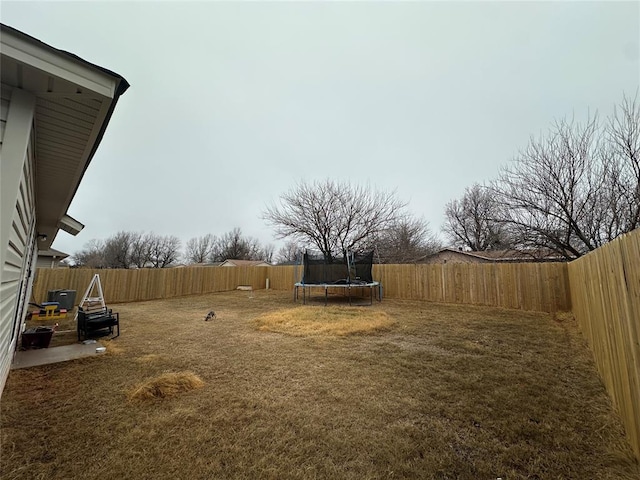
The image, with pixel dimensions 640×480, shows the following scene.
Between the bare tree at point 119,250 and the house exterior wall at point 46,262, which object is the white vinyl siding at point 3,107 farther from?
the bare tree at point 119,250

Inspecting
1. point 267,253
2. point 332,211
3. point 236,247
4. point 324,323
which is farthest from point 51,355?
point 267,253

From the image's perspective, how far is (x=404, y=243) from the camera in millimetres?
20500

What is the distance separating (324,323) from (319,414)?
3688 millimetres

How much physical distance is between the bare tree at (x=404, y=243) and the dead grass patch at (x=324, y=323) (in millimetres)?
12943

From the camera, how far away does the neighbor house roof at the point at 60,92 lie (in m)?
1.34

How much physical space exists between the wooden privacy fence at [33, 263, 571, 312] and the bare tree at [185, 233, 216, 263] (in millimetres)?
31893

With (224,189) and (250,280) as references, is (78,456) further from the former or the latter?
(224,189)

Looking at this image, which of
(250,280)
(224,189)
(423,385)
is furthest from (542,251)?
(224,189)

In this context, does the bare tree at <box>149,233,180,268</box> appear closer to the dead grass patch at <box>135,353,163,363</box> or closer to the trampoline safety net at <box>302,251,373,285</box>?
the trampoline safety net at <box>302,251,373,285</box>

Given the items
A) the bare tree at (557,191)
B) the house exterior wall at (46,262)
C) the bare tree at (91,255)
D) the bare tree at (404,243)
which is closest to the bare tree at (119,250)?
the bare tree at (91,255)

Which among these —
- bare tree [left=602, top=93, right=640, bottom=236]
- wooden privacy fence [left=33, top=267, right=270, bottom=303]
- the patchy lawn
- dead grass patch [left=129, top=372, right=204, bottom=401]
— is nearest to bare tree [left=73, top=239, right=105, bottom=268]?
wooden privacy fence [left=33, top=267, right=270, bottom=303]

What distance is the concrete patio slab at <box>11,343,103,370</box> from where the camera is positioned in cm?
367

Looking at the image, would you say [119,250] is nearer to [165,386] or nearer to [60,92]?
[165,386]

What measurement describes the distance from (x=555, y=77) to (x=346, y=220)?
434 inches
